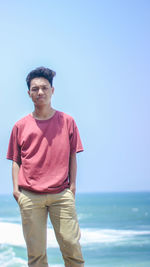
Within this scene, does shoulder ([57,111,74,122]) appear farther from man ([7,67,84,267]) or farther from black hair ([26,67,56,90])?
black hair ([26,67,56,90])

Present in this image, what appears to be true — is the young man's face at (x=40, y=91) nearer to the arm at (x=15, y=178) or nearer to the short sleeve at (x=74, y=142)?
the short sleeve at (x=74, y=142)

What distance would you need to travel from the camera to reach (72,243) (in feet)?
9.78

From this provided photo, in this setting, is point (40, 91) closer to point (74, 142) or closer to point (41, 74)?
point (41, 74)

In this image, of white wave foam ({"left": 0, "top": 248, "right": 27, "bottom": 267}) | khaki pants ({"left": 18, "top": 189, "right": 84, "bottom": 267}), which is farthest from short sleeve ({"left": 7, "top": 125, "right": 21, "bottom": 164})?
white wave foam ({"left": 0, "top": 248, "right": 27, "bottom": 267})

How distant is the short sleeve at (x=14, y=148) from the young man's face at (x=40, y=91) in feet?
0.87

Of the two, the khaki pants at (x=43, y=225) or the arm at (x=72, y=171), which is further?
the arm at (x=72, y=171)

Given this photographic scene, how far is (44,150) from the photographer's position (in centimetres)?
311

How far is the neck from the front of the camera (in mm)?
3246

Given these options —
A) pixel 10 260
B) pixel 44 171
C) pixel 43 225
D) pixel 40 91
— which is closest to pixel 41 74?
pixel 40 91

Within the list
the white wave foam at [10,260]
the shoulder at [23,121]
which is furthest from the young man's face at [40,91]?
the white wave foam at [10,260]

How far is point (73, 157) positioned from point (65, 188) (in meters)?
0.25

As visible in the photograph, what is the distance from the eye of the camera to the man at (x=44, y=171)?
3.03m

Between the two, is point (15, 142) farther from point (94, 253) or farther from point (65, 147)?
point (94, 253)

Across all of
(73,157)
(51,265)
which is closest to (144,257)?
(51,265)
